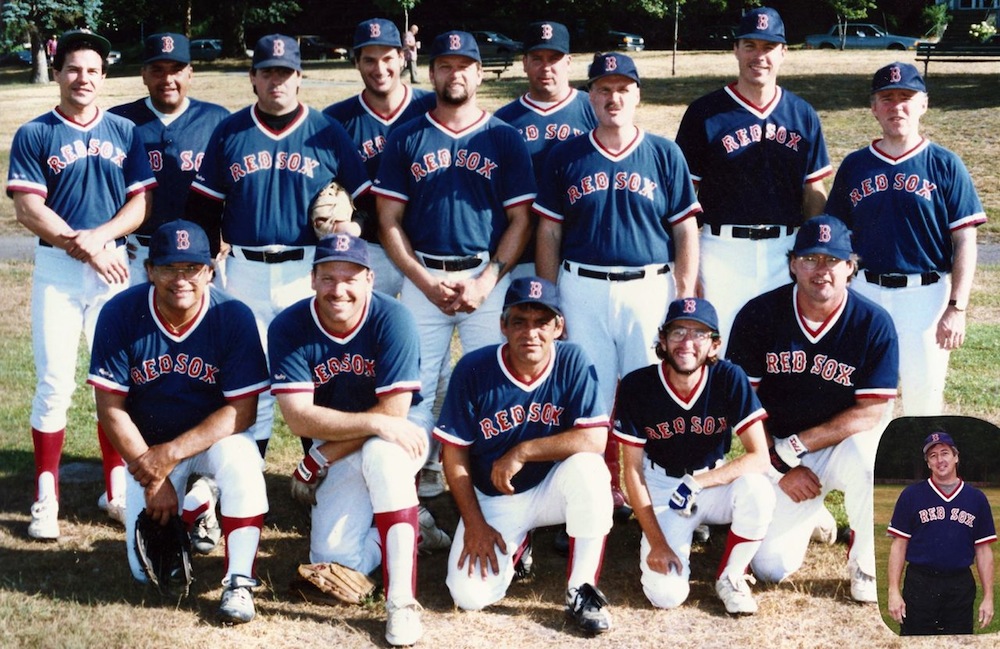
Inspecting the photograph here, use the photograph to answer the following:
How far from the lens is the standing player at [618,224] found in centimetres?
545

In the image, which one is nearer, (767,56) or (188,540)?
(188,540)

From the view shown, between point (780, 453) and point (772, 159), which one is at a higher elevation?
point (772, 159)

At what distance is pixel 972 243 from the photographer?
18.0ft

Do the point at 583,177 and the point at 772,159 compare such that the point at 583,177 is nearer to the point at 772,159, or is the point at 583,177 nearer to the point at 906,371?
the point at 772,159

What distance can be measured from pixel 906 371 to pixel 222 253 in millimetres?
3447

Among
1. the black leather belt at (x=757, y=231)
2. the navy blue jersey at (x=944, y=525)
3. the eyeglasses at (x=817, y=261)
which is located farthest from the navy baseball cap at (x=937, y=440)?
the black leather belt at (x=757, y=231)

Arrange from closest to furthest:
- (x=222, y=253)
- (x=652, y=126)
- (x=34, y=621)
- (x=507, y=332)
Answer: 1. (x=34, y=621)
2. (x=507, y=332)
3. (x=222, y=253)
4. (x=652, y=126)

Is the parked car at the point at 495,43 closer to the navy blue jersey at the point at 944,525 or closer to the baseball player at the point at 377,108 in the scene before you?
the baseball player at the point at 377,108

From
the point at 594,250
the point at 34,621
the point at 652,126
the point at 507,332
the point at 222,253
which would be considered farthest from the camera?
the point at 652,126

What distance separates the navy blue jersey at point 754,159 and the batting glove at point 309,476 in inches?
92.0

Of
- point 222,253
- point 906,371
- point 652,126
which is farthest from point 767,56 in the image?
point 652,126

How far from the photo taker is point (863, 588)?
4.82 m

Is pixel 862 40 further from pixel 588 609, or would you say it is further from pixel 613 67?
pixel 588 609

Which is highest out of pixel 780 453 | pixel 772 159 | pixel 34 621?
pixel 772 159
